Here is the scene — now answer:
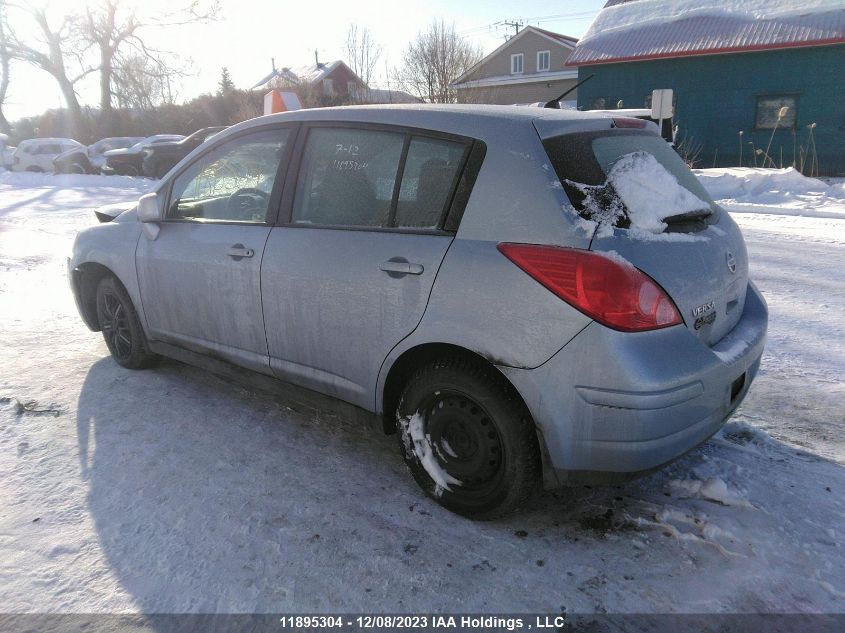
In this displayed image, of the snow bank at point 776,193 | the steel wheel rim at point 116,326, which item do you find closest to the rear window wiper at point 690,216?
the steel wheel rim at point 116,326

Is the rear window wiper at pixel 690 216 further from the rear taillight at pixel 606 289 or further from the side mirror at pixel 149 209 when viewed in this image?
the side mirror at pixel 149 209

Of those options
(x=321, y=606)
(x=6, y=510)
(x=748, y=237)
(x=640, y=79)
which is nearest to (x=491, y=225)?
(x=321, y=606)

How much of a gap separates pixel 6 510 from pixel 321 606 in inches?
64.5

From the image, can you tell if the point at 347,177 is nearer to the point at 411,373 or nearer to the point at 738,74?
the point at 411,373

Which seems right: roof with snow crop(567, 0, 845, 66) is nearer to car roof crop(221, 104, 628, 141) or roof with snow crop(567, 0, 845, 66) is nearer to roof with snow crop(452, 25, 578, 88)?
roof with snow crop(452, 25, 578, 88)

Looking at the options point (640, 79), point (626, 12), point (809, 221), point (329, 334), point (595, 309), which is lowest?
point (809, 221)

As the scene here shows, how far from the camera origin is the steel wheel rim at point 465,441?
8.53 ft

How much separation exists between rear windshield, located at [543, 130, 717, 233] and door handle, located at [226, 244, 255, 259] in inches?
65.4

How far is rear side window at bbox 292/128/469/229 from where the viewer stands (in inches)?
108

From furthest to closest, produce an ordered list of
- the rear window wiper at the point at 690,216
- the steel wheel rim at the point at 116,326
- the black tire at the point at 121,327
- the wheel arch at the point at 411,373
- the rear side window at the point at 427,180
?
the steel wheel rim at the point at 116,326 < the black tire at the point at 121,327 < the rear side window at the point at 427,180 < the rear window wiper at the point at 690,216 < the wheel arch at the point at 411,373

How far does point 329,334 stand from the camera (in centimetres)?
303

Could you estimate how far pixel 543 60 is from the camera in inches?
1641

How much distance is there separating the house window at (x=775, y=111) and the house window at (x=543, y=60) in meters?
23.0

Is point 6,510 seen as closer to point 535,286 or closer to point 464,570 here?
point 464,570
